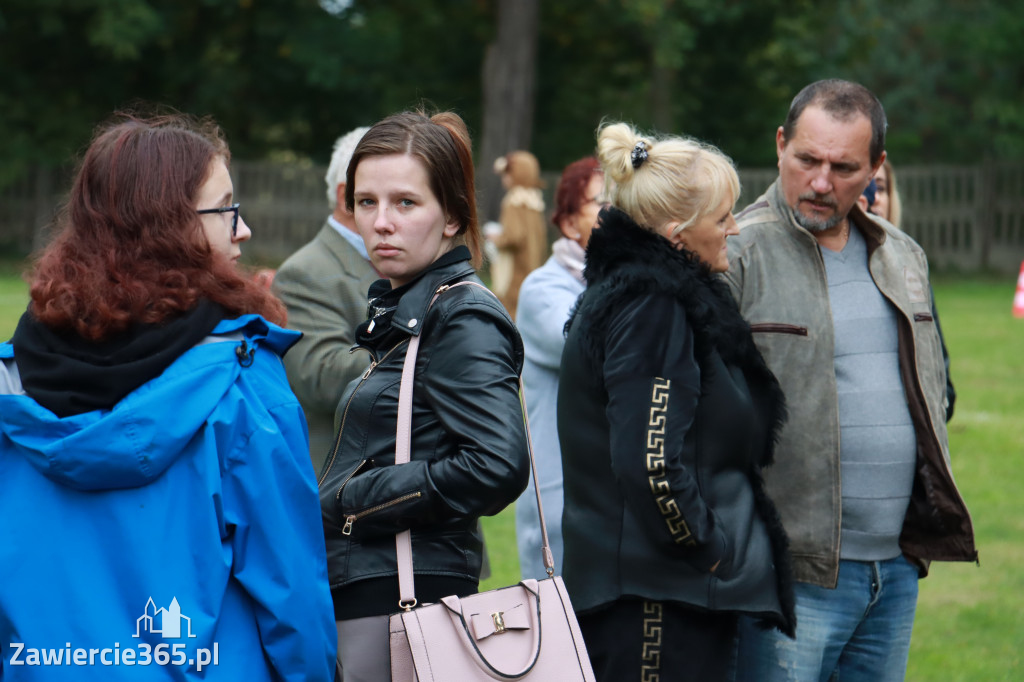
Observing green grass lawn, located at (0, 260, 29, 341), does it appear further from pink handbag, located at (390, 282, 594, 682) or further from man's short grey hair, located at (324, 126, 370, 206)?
pink handbag, located at (390, 282, 594, 682)

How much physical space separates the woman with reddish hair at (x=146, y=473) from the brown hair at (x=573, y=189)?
8.81ft

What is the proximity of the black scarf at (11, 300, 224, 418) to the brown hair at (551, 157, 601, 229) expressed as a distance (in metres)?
2.76

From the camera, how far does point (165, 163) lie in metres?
2.26

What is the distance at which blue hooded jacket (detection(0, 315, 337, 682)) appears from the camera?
2.10 meters

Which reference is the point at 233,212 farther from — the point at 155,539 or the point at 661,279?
the point at 661,279

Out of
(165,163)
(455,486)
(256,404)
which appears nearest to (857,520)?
(455,486)

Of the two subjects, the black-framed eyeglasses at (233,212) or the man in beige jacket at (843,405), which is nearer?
the black-framed eyeglasses at (233,212)

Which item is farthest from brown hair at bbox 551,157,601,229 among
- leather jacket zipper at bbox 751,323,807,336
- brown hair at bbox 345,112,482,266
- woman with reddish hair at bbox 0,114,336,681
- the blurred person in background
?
the blurred person in background

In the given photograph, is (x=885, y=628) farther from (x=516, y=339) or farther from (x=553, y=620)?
(x=516, y=339)

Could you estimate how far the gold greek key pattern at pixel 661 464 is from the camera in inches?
102

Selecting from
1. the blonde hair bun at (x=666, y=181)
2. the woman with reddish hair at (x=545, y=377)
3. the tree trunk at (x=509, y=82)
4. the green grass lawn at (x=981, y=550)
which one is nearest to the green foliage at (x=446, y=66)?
the tree trunk at (x=509, y=82)

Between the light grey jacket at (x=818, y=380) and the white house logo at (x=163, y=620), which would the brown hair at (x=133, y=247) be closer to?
the white house logo at (x=163, y=620)

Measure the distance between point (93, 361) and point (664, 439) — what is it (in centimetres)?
120

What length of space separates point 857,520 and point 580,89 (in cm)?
2648
